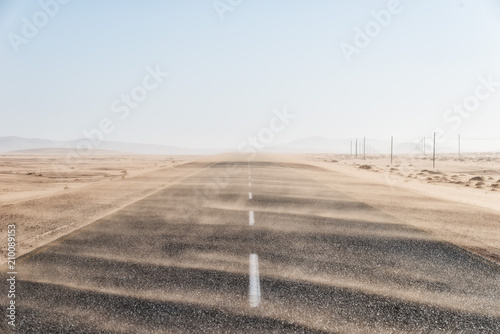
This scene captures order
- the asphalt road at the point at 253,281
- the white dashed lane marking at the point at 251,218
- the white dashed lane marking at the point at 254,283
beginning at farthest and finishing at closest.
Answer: the white dashed lane marking at the point at 251,218
the white dashed lane marking at the point at 254,283
the asphalt road at the point at 253,281

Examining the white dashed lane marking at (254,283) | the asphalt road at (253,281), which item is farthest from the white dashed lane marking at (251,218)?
the white dashed lane marking at (254,283)

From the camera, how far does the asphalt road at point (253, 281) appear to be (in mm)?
4387

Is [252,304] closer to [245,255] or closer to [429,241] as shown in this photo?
[245,255]

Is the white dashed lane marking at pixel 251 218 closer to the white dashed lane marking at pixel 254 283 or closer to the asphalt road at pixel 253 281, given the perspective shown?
the asphalt road at pixel 253 281

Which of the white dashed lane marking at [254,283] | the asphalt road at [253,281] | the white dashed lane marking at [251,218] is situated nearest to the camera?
the asphalt road at [253,281]

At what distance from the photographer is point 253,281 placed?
5609mm

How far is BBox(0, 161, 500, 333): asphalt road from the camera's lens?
4387 millimetres

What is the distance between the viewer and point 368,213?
11.9 meters

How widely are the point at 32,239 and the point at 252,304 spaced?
6359 millimetres

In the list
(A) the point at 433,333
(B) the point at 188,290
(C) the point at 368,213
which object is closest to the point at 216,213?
(C) the point at 368,213

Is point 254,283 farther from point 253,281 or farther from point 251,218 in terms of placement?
point 251,218

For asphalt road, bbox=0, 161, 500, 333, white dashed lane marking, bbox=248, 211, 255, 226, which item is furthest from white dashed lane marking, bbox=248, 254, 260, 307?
white dashed lane marking, bbox=248, 211, 255, 226

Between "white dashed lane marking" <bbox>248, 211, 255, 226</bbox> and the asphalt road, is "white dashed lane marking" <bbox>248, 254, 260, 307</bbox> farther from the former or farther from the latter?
"white dashed lane marking" <bbox>248, 211, 255, 226</bbox>

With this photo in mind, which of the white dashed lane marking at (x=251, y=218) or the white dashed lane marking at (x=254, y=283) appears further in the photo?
the white dashed lane marking at (x=251, y=218)
